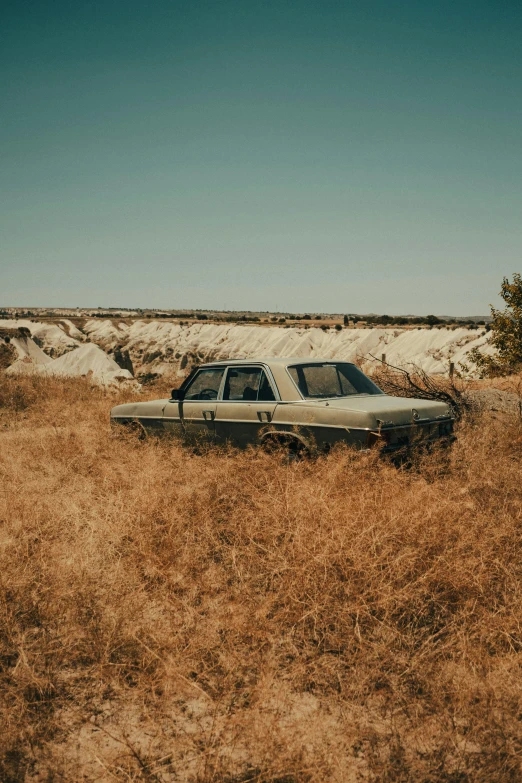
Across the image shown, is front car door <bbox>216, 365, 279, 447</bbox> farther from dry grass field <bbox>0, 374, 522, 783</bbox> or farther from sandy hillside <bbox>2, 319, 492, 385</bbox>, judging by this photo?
sandy hillside <bbox>2, 319, 492, 385</bbox>

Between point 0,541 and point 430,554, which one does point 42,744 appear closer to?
point 0,541

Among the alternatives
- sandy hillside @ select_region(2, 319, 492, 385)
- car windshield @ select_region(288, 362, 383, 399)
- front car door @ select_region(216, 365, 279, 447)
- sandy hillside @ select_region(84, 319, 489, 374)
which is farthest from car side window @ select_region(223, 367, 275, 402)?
sandy hillside @ select_region(84, 319, 489, 374)

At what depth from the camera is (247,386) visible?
602cm

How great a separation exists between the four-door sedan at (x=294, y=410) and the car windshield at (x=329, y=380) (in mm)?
11

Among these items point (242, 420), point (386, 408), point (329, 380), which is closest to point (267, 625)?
point (386, 408)

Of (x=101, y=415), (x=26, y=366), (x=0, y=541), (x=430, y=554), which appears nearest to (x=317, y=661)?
(x=430, y=554)

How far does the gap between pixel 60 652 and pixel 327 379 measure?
3.87m

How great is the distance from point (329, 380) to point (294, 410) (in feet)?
2.47

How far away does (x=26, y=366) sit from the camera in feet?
54.6

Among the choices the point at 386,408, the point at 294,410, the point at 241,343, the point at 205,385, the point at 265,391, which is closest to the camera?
the point at 386,408

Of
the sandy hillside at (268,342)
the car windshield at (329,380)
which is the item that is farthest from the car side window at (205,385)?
the sandy hillside at (268,342)

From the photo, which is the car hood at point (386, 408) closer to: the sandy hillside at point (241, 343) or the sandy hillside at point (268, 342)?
the sandy hillside at point (241, 343)

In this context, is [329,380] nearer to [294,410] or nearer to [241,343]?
[294,410]

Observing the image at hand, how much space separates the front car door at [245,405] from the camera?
5.67 metres
